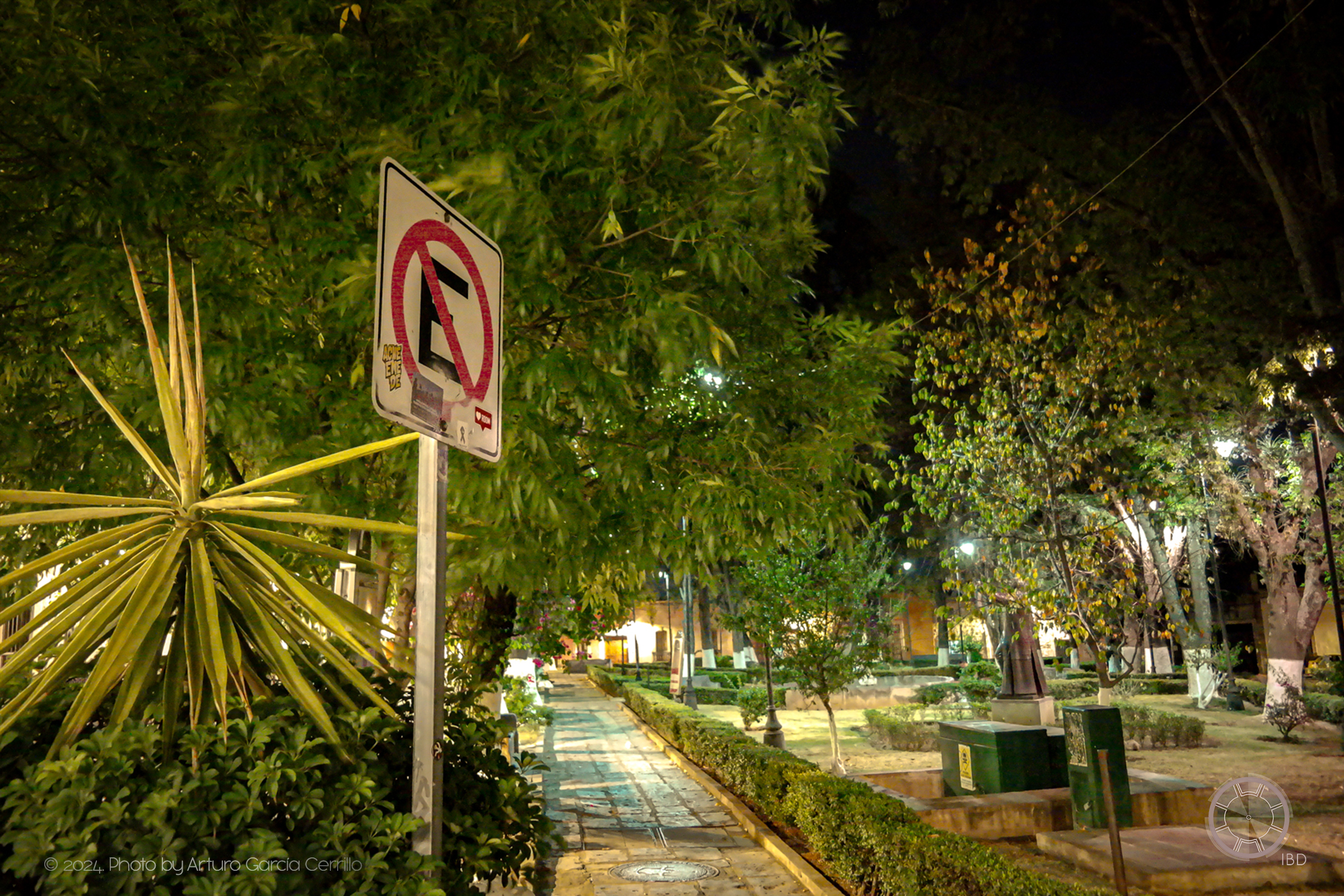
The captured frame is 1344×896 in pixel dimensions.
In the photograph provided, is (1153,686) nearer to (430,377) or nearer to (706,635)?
(706,635)

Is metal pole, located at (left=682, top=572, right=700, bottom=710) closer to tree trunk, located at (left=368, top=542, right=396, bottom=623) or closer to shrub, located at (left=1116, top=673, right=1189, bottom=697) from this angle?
shrub, located at (left=1116, top=673, right=1189, bottom=697)

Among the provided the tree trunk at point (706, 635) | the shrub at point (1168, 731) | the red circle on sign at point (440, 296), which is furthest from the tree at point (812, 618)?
the tree trunk at point (706, 635)

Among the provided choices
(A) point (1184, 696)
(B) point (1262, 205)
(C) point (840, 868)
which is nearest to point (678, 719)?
(C) point (840, 868)

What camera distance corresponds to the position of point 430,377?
2508 mm

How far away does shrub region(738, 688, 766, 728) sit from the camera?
2478 centimetres

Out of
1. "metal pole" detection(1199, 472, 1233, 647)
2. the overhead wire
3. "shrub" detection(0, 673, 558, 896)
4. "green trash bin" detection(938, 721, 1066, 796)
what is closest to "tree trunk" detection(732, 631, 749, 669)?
"metal pole" detection(1199, 472, 1233, 647)

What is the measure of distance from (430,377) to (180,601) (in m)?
1.12

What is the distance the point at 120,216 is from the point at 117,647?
120 inches

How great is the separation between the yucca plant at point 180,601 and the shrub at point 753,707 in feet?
74.8

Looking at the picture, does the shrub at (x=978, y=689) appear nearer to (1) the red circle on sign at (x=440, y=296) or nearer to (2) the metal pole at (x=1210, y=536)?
(2) the metal pole at (x=1210, y=536)

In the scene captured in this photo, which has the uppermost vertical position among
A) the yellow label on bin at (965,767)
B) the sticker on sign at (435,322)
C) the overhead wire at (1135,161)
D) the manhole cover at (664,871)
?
the overhead wire at (1135,161)

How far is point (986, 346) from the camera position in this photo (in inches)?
615
